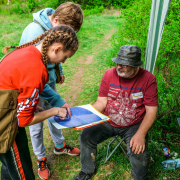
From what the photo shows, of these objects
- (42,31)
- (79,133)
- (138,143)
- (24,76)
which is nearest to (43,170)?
(79,133)

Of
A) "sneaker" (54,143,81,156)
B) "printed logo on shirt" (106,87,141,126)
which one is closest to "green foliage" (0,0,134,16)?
"printed logo on shirt" (106,87,141,126)

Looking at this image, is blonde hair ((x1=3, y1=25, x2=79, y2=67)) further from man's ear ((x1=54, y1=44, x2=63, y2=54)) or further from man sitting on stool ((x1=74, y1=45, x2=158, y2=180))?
man sitting on stool ((x1=74, y1=45, x2=158, y2=180))

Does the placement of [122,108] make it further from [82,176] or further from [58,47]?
[58,47]

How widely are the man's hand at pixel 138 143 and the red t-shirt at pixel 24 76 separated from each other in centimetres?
122

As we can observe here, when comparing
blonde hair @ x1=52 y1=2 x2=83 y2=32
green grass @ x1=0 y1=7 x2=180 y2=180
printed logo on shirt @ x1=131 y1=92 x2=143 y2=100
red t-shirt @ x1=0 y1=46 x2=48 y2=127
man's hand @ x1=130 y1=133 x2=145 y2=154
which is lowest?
green grass @ x1=0 y1=7 x2=180 y2=180

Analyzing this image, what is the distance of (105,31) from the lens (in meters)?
11.7

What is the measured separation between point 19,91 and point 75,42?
0.56 m

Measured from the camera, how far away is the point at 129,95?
7.04ft

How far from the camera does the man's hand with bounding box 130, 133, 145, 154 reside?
6.33 ft

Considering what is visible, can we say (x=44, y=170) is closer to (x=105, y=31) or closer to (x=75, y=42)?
(x=75, y=42)

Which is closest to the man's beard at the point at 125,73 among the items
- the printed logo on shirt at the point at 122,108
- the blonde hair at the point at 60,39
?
the printed logo on shirt at the point at 122,108

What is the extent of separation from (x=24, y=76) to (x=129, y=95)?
1328 mm

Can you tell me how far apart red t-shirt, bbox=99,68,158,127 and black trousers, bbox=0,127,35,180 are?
1.12 m

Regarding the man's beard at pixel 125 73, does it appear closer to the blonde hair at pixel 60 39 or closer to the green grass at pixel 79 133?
the blonde hair at pixel 60 39
